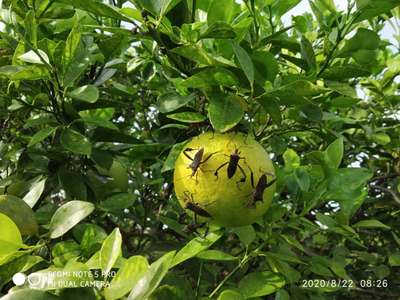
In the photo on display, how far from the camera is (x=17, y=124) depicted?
5.93 feet

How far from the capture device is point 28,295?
83 centimetres

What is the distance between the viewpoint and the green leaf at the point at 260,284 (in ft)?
3.84

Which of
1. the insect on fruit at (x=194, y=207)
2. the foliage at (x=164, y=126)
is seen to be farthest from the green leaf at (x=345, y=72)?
the insect on fruit at (x=194, y=207)

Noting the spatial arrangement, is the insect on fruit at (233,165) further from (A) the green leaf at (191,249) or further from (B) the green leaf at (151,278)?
(B) the green leaf at (151,278)

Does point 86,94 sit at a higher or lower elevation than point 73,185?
higher

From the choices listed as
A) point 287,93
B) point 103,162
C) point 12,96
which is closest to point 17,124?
point 12,96

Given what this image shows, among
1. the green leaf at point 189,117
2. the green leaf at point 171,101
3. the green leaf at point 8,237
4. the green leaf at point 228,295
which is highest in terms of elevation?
the green leaf at point 171,101

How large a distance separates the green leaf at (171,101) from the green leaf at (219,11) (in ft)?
0.53

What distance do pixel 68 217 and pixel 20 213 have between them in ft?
0.73

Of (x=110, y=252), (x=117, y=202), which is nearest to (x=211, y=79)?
(x=110, y=252)

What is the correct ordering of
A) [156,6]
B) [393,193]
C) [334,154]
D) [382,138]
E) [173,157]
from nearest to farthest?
[156,6]
[173,157]
[334,154]
[382,138]
[393,193]

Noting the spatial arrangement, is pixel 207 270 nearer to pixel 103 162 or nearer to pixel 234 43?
pixel 103 162

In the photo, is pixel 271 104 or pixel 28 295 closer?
pixel 28 295

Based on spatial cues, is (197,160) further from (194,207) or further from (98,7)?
(98,7)
